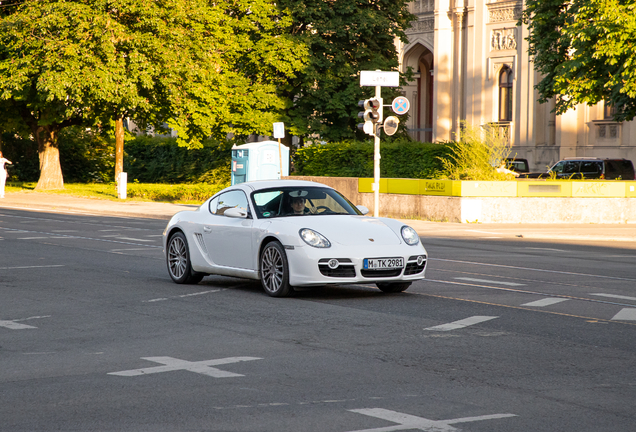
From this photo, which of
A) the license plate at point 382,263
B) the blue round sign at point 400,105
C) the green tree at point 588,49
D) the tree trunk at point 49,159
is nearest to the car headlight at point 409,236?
the license plate at point 382,263

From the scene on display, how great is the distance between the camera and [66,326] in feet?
28.7

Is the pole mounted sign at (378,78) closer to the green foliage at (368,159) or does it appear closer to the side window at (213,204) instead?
the green foliage at (368,159)

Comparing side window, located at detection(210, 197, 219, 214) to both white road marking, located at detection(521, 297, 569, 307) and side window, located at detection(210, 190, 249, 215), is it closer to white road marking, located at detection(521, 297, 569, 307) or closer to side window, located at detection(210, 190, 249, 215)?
side window, located at detection(210, 190, 249, 215)

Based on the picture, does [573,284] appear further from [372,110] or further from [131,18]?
[131,18]

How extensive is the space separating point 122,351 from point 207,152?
43.7m

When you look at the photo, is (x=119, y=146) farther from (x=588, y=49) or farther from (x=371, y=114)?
(x=371, y=114)

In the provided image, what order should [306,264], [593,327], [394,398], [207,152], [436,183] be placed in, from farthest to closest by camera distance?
[207,152], [436,183], [306,264], [593,327], [394,398]

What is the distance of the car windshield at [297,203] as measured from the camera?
11.2 metres

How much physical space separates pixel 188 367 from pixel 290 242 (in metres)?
3.75

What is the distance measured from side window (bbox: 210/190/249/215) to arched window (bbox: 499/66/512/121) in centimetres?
4117

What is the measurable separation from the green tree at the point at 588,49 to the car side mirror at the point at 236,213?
20.1 meters

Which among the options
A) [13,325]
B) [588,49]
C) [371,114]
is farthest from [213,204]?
[588,49]

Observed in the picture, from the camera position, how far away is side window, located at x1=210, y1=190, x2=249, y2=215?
1153cm

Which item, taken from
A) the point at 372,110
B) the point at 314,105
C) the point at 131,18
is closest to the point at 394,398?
the point at 372,110
